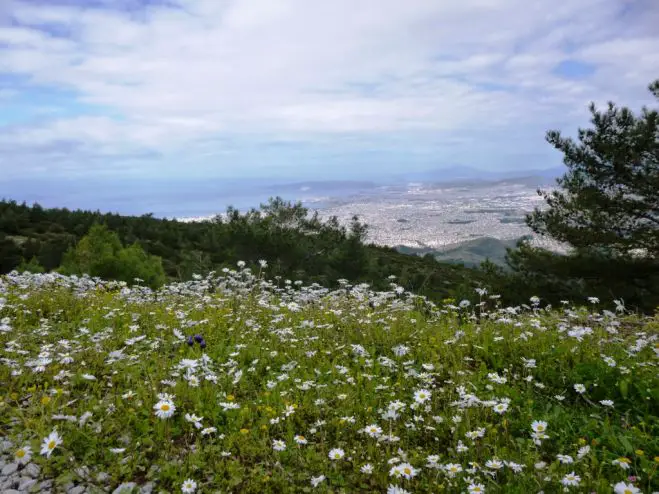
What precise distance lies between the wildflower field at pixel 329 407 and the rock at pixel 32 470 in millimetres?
17

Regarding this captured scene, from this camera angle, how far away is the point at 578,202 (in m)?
18.3

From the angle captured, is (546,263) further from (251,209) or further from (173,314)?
(251,209)

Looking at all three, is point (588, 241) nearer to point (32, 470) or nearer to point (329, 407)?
point (329, 407)

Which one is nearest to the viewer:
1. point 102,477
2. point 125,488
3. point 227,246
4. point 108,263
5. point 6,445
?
point 125,488

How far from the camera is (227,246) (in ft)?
88.5

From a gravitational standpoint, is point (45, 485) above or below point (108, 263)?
below

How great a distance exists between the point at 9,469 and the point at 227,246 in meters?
23.3

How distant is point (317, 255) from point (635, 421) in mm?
21110

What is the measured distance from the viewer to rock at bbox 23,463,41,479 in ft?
12.7

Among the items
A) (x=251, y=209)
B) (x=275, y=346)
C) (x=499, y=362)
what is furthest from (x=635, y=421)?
(x=251, y=209)

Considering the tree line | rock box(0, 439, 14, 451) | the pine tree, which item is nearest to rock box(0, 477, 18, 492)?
rock box(0, 439, 14, 451)

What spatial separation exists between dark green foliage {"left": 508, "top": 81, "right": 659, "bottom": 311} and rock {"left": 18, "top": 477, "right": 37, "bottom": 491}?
55.7 ft

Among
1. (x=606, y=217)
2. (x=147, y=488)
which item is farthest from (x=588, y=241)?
(x=147, y=488)

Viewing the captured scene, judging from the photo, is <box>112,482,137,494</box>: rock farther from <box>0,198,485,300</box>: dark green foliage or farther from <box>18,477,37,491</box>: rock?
<box>0,198,485,300</box>: dark green foliage
